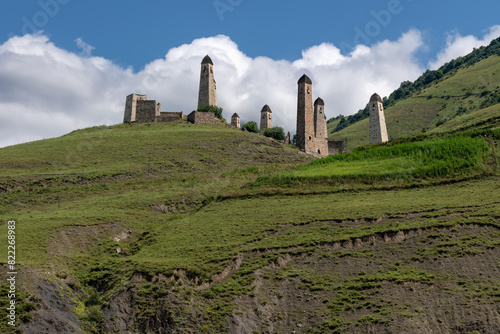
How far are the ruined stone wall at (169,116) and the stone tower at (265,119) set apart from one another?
13.9m

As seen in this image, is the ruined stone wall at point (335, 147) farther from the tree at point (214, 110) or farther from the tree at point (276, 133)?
the tree at point (214, 110)

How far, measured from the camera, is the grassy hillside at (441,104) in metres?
122

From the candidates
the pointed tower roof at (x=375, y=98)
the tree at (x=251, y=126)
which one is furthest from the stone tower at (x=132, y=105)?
the pointed tower roof at (x=375, y=98)

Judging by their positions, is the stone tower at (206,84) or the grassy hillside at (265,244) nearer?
the grassy hillside at (265,244)

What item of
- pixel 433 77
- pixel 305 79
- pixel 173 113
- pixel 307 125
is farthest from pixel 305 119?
pixel 433 77

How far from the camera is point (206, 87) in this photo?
258ft

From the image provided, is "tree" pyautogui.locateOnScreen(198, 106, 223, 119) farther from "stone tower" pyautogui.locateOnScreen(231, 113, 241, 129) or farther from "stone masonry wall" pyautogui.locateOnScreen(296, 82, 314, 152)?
"stone masonry wall" pyautogui.locateOnScreen(296, 82, 314, 152)

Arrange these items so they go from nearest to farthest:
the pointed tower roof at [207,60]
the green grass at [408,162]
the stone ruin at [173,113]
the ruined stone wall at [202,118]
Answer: the green grass at [408,162] → the ruined stone wall at [202,118] → the stone ruin at [173,113] → the pointed tower roof at [207,60]

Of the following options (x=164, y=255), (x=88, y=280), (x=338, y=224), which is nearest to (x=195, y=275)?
(x=164, y=255)

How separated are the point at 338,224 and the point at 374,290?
322 inches

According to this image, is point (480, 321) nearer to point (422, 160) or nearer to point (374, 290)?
point (374, 290)

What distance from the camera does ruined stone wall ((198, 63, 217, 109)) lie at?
256 ft

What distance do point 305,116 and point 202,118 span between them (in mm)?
15617

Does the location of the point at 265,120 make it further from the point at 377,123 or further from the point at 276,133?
the point at 377,123
